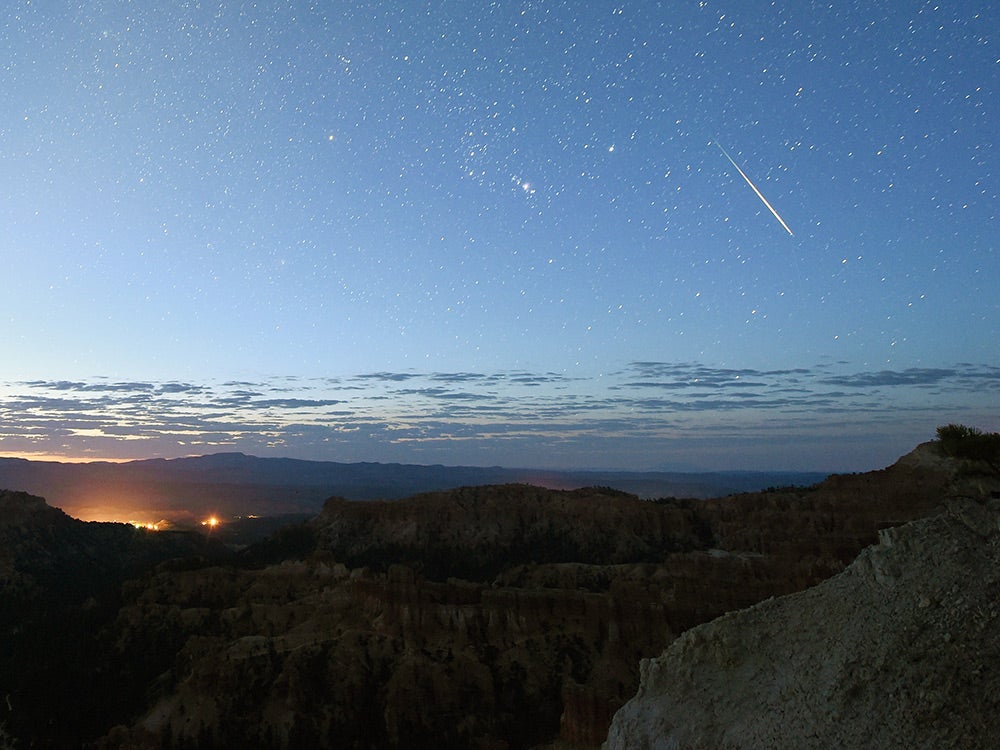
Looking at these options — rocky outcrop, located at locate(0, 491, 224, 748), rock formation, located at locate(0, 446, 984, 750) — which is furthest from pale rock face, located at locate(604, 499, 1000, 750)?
rocky outcrop, located at locate(0, 491, 224, 748)

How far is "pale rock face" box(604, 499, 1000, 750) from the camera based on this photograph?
40.7 ft

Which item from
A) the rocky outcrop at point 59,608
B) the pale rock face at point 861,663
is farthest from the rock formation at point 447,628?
the pale rock face at point 861,663

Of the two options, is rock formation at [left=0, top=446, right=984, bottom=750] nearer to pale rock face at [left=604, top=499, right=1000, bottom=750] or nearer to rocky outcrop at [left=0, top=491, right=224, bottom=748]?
rocky outcrop at [left=0, top=491, right=224, bottom=748]

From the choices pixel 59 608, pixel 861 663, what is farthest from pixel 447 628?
pixel 59 608

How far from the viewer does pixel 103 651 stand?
195 ft

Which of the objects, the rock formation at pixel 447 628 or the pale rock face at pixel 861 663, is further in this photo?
the rock formation at pixel 447 628

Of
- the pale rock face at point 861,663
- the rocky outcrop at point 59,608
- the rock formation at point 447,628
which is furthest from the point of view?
the rocky outcrop at point 59,608

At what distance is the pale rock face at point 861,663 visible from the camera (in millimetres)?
12406

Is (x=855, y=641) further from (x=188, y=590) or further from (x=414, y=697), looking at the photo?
(x=188, y=590)

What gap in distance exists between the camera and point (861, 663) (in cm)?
1412

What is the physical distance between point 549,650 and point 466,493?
50353 mm

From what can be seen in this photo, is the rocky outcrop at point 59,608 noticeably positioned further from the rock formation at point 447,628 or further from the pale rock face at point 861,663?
the pale rock face at point 861,663

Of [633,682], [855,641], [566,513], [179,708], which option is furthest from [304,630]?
[855,641]

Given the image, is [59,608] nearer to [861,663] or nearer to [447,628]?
[447,628]
